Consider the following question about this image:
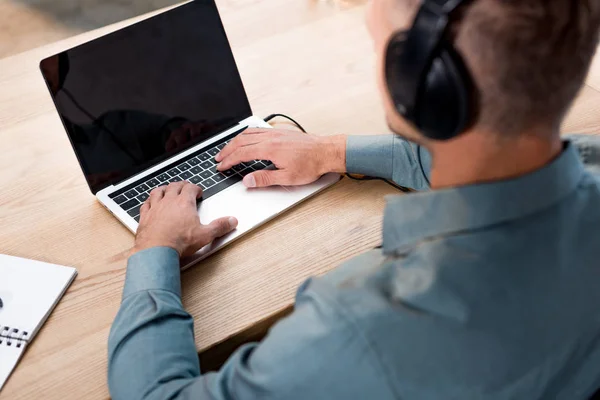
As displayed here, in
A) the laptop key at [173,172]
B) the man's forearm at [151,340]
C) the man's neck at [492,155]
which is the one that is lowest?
the man's forearm at [151,340]

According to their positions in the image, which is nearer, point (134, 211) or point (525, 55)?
point (525, 55)

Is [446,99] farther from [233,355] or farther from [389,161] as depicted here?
[389,161]

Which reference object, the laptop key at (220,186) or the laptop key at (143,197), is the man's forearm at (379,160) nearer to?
the laptop key at (220,186)

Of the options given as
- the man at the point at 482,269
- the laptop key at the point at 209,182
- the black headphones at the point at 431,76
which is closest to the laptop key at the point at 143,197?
the laptop key at the point at 209,182

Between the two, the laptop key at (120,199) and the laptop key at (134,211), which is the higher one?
the laptop key at (120,199)

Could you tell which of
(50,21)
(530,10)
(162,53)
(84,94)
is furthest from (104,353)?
(50,21)

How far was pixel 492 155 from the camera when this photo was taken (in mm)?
647

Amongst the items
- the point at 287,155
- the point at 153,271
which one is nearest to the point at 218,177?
the point at 287,155

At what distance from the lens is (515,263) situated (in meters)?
0.62

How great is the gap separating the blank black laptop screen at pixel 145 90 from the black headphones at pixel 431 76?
1.83ft

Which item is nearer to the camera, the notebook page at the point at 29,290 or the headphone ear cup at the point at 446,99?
the headphone ear cup at the point at 446,99

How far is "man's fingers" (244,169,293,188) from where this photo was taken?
3.61ft

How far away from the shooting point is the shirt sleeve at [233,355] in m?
0.60

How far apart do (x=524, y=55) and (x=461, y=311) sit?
0.80 feet
